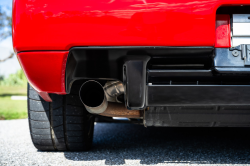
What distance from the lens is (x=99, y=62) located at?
1139 mm

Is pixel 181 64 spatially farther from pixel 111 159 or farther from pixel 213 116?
pixel 111 159

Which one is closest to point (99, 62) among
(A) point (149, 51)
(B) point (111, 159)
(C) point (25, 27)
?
(A) point (149, 51)

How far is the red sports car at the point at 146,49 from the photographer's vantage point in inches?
39.9

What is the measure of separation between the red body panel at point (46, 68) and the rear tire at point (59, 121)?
34 centimetres

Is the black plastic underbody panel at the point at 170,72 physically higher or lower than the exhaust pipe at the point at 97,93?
higher

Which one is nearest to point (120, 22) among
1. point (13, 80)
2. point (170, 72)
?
point (170, 72)

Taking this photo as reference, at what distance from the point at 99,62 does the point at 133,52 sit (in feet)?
0.60

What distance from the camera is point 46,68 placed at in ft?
3.63

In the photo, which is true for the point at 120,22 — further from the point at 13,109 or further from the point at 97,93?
the point at 13,109

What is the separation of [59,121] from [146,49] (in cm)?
86

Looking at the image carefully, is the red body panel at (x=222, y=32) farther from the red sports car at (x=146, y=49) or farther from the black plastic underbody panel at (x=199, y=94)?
the black plastic underbody panel at (x=199, y=94)

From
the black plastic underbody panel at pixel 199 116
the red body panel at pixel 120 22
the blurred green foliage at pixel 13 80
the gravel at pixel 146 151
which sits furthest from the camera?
the blurred green foliage at pixel 13 80

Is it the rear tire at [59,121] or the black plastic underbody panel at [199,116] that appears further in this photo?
the rear tire at [59,121]

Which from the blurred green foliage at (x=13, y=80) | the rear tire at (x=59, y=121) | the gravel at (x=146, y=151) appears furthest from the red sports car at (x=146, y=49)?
the blurred green foliage at (x=13, y=80)
